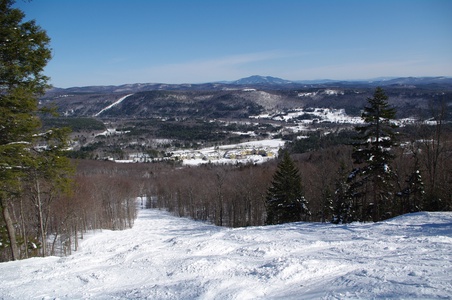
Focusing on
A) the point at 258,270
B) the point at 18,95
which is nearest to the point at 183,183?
the point at 18,95

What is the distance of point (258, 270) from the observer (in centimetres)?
883

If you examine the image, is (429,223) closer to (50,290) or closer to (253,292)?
(253,292)

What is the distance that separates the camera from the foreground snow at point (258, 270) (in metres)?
7.46

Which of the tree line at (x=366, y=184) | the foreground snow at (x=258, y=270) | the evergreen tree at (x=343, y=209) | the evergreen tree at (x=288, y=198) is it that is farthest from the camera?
the evergreen tree at (x=288, y=198)

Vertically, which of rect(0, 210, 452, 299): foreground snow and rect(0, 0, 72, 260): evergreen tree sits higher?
rect(0, 0, 72, 260): evergreen tree

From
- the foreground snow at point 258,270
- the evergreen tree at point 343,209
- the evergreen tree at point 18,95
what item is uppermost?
the evergreen tree at point 18,95

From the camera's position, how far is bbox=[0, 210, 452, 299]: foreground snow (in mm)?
7465

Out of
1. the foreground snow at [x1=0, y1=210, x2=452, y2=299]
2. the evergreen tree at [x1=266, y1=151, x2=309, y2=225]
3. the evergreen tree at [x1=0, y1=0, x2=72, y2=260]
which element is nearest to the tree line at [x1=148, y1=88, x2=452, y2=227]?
the evergreen tree at [x1=266, y1=151, x2=309, y2=225]

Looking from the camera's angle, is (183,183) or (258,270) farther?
(183,183)

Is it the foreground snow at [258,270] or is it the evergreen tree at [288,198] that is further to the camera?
the evergreen tree at [288,198]

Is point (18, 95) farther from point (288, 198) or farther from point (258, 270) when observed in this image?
point (288, 198)

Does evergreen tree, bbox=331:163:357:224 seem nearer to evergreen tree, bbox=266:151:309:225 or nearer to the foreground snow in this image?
evergreen tree, bbox=266:151:309:225

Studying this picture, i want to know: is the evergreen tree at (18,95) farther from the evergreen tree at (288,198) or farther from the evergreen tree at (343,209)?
the evergreen tree at (343,209)

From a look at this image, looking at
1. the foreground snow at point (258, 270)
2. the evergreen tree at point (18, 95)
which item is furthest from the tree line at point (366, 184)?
the evergreen tree at point (18, 95)
